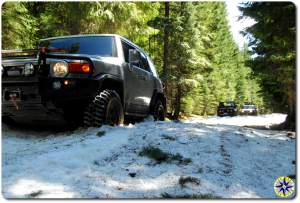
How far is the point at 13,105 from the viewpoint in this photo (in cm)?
550

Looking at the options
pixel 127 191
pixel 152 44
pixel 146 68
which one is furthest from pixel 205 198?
pixel 152 44

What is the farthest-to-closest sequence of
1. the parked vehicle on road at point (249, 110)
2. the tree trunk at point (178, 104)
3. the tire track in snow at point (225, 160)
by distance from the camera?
1. the parked vehicle on road at point (249, 110)
2. the tree trunk at point (178, 104)
3. the tire track in snow at point (225, 160)

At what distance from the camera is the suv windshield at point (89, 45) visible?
6.40 metres

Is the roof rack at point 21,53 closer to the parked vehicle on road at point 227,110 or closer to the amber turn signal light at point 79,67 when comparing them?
the amber turn signal light at point 79,67

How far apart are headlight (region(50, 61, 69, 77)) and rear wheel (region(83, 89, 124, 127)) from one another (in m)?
0.59

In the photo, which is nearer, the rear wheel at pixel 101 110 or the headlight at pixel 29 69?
the headlight at pixel 29 69

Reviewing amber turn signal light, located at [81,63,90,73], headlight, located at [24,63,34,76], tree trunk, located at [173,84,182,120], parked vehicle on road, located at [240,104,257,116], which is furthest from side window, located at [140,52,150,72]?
parked vehicle on road, located at [240,104,257,116]

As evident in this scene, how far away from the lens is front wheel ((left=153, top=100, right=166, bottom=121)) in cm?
864

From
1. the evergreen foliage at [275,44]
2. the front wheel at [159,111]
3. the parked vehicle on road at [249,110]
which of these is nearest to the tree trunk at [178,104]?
the evergreen foliage at [275,44]

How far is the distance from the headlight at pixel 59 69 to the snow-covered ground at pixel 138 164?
0.91m

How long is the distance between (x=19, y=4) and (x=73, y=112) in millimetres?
6367

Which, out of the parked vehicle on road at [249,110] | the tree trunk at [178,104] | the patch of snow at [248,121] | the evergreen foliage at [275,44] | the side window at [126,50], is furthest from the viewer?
the parked vehicle on road at [249,110]

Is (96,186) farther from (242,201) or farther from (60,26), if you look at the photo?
(60,26)

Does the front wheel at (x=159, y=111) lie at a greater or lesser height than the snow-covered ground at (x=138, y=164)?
greater
